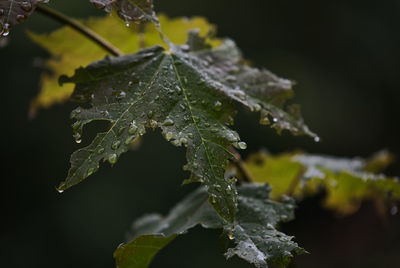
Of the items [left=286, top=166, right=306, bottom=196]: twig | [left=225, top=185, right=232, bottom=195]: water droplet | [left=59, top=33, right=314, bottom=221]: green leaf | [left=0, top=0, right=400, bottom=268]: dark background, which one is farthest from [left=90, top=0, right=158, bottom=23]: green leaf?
[left=0, top=0, right=400, bottom=268]: dark background

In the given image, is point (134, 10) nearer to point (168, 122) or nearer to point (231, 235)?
point (168, 122)

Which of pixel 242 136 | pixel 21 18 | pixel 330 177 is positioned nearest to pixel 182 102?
pixel 21 18

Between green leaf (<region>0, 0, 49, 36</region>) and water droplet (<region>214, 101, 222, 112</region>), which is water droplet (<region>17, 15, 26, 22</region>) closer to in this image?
green leaf (<region>0, 0, 49, 36</region>)

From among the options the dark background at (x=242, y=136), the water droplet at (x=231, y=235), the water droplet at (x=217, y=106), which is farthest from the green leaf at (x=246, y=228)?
the dark background at (x=242, y=136)

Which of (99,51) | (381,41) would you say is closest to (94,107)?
(99,51)

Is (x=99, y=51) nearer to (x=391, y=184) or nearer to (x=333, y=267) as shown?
(x=391, y=184)
